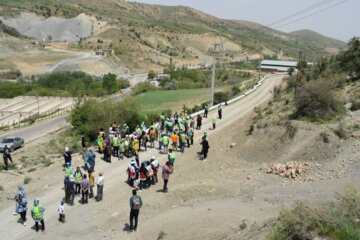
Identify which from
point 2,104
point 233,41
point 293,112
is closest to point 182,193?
point 293,112

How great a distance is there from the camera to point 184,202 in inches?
637

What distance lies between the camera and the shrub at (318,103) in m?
22.1

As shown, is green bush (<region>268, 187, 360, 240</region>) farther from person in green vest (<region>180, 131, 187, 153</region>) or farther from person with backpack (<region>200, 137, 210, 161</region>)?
person in green vest (<region>180, 131, 187, 153</region>)

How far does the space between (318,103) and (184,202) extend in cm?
1031

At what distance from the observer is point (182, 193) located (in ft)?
55.2

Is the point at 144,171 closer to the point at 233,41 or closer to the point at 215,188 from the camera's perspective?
the point at 215,188

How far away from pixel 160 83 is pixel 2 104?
1172 inches

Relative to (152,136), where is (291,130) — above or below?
above

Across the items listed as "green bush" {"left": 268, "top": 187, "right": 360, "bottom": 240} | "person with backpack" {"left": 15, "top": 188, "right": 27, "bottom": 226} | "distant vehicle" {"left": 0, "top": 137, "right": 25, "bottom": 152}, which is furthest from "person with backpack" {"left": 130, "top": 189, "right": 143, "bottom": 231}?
"distant vehicle" {"left": 0, "top": 137, "right": 25, "bottom": 152}

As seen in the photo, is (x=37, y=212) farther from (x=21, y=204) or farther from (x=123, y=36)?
(x=123, y=36)

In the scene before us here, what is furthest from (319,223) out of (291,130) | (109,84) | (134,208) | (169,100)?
(109,84)

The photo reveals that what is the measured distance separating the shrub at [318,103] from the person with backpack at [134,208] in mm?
12251

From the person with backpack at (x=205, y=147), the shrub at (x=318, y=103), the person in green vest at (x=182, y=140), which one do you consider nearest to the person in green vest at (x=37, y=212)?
the person with backpack at (x=205, y=147)

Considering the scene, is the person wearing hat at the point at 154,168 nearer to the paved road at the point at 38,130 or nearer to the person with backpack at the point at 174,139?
the person with backpack at the point at 174,139
